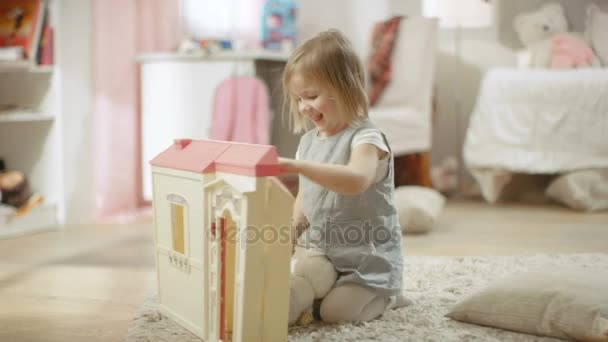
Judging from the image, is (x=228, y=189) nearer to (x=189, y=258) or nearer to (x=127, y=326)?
(x=189, y=258)

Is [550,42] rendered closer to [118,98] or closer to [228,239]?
[118,98]

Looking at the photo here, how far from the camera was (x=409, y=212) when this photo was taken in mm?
2154

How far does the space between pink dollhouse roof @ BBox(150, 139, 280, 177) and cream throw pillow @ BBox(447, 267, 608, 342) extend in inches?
18.7

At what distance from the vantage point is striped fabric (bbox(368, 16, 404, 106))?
2.85 metres

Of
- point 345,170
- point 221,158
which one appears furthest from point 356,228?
point 221,158

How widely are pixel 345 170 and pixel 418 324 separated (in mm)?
335

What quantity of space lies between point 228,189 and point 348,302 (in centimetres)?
31

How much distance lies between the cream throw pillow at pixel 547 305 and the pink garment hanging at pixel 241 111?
141cm

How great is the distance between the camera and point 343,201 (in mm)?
1224

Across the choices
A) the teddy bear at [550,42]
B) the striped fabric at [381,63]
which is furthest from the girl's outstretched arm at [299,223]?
the teddy bear at [550,42]

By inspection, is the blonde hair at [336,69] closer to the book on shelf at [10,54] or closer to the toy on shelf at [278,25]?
the book on shelf at [10,54]

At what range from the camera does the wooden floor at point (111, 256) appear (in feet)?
4.25

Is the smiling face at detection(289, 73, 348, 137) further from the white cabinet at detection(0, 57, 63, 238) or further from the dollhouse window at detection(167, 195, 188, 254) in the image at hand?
the white cabinet at detection(0, 57, 63, 238)

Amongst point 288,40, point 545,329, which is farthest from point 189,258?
point 288,40
